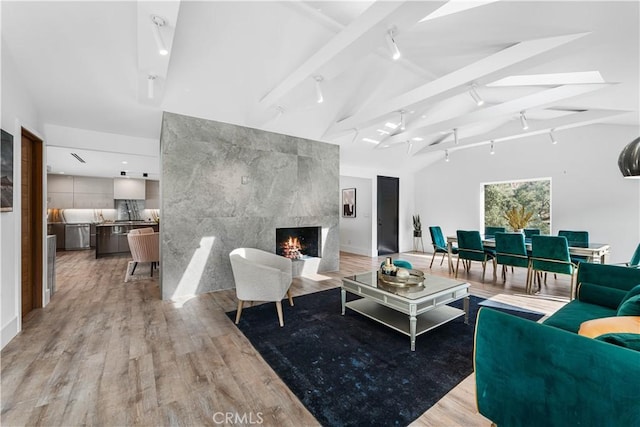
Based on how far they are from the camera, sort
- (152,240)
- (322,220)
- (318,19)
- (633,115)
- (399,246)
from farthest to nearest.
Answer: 1. (399,246)
2. (322,220)
3. (152,240)
4. (633,115)
5. (318,19)

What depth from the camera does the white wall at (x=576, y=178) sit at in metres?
4.96

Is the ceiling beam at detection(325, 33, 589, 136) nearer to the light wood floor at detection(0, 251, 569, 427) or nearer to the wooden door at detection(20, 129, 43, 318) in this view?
the light wood floor at detection(0, 251, 569, 427)

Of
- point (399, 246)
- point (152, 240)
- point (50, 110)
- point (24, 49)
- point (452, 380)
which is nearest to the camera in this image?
point (452, 380)

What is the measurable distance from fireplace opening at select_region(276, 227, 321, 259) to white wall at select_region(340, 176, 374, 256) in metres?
2.38

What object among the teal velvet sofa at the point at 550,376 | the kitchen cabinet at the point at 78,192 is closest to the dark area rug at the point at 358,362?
the teal velvet sofa at the point at 550,376

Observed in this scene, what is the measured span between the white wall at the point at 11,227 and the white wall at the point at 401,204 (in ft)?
19.3

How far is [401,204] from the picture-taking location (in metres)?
8.27

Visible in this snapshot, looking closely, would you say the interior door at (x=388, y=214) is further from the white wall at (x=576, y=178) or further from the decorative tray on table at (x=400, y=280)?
the decorative tray on table at (x=400, y=280)

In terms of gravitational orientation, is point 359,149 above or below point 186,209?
above

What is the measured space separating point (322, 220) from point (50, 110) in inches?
173

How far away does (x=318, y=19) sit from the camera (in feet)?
9.41

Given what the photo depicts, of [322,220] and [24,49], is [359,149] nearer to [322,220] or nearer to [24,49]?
[322,220]

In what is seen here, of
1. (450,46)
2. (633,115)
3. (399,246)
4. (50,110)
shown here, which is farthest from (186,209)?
(633,115)

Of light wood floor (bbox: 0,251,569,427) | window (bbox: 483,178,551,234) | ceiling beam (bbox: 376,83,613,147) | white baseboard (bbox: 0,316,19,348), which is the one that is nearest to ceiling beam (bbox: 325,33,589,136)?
ceiling beam (bbox: 376,83,613,147)
